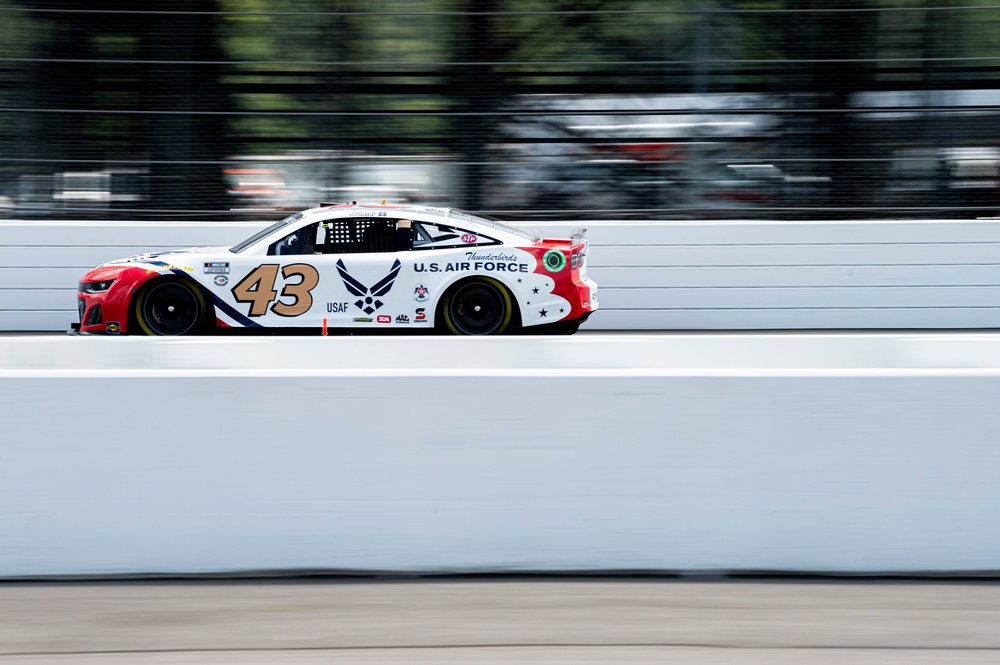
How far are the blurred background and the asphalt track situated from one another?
973 cm

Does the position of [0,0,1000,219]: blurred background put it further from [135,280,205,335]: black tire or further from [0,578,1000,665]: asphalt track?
[0,578,1000,665]: asphalt track

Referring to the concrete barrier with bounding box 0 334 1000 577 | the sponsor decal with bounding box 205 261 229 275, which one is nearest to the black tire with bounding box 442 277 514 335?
the sponsor decal with bounding box 205 261 229 275

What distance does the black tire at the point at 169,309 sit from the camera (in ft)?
33.8

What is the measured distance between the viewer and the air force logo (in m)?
10.2

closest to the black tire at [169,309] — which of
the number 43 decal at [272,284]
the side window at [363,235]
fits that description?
the number 43 decal at [272,284]

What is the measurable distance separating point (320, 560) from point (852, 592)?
72.0 inches

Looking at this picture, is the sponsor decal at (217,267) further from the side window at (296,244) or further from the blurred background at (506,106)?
the blurred background at (506,106)

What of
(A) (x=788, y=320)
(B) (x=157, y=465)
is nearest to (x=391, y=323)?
(A) (x=788, y=320)

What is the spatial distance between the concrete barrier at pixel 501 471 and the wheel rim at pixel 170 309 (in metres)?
6.34

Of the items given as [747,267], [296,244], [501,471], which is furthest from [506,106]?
[501,471]

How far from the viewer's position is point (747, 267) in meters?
12.4

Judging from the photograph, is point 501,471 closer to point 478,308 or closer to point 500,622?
point 500,622

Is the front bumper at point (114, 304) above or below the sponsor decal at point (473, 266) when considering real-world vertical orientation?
below

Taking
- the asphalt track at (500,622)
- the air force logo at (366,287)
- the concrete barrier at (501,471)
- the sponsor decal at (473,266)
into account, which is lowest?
the asphalt track at (500,622)
